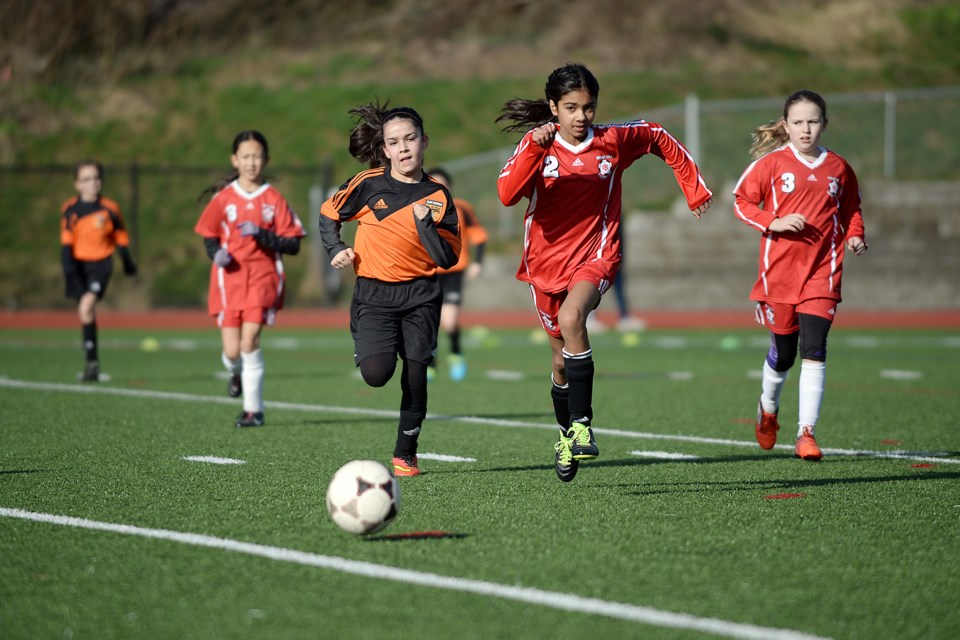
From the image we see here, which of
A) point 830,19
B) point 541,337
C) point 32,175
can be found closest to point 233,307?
point 541,337

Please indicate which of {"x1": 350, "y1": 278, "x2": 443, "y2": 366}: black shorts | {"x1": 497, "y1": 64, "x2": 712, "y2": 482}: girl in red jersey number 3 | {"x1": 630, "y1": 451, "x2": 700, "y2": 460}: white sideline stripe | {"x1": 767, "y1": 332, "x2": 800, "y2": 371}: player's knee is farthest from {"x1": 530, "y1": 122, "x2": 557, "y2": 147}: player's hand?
{"x1": 630, "y1": 451, "x2": 700, "y2": 460}: white sideline stripe

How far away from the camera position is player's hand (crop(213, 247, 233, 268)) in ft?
30.4

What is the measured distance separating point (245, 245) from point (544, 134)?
369cm

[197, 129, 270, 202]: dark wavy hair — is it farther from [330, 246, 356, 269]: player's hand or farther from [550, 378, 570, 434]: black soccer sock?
[550, 378, 570, 434]: black soccer sock

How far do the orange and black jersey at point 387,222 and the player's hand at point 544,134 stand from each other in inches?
32.5

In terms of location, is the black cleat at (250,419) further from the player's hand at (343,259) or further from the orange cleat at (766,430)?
the orange cleat at (766,430)

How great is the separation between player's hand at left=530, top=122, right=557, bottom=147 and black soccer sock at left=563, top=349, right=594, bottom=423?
106 centimetres

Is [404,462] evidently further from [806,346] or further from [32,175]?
[32,175]

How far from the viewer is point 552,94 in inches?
262

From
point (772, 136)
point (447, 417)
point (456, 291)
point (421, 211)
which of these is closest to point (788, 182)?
point (772, 136)

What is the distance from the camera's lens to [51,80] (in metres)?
34.6

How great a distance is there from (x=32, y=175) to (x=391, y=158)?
25.2 m

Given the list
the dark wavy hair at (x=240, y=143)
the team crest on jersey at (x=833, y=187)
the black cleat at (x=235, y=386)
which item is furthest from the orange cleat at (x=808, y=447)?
the black cleat at (x=235, y=386)

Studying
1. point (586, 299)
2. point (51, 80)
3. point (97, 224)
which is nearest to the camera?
point (586, 299)
